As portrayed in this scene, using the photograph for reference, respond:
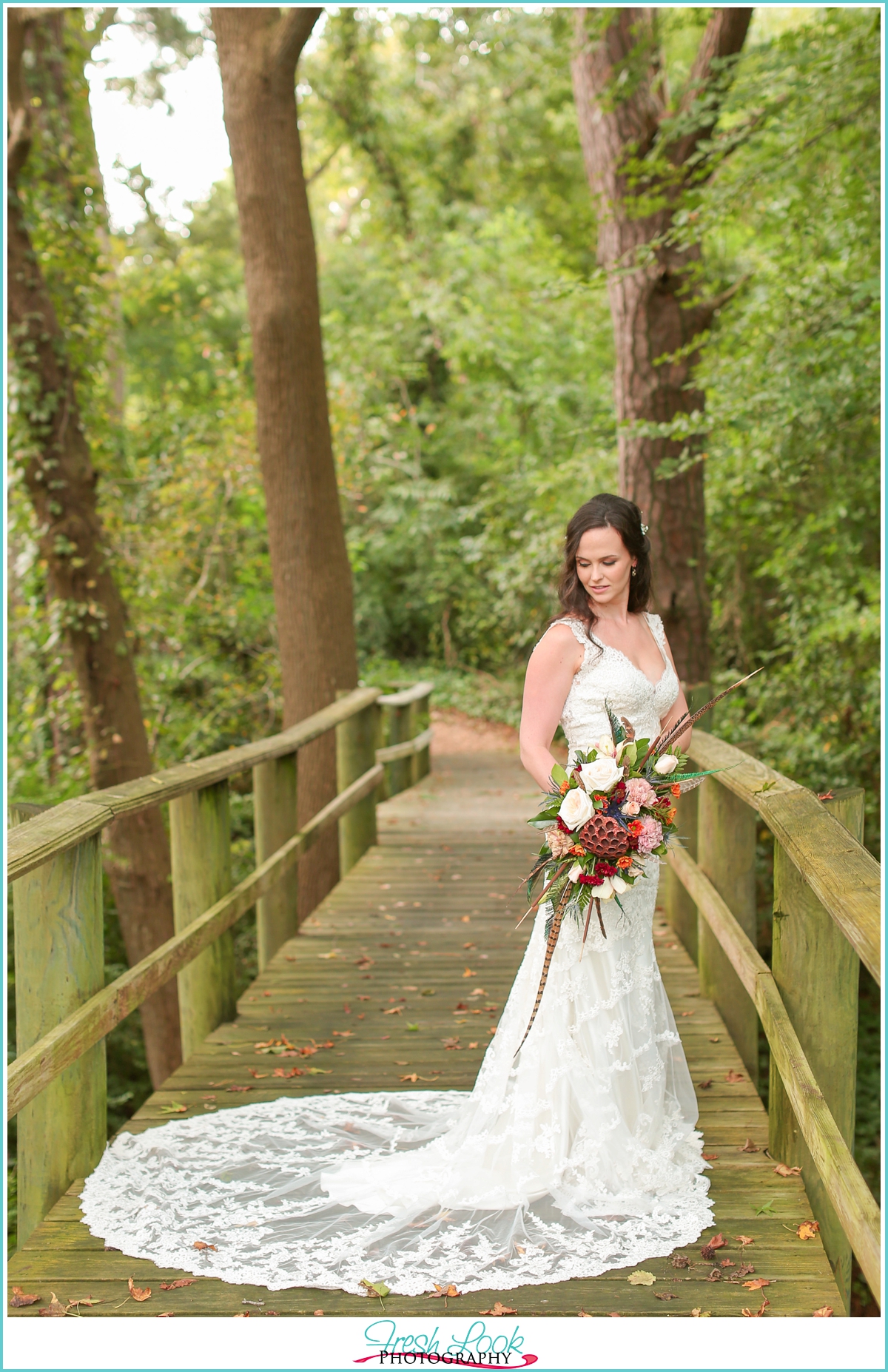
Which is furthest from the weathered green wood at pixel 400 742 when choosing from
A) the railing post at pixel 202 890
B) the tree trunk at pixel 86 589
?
the railing post at pixel 202 890

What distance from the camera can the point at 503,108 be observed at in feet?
67.8

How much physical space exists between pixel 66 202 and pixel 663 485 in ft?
18.2

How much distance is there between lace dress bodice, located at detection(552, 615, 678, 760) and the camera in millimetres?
Result: 3412

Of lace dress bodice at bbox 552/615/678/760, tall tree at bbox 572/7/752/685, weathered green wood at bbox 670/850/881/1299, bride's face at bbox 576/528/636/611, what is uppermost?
tall tree at bbox 572/7/752/685

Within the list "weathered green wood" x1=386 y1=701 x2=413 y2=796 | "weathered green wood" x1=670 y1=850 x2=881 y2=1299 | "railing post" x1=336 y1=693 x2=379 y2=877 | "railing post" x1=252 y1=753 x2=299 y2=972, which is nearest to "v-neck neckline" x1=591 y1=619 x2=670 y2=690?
"weathered green wood" x1=670 y1=850 x2=881 y2=1299

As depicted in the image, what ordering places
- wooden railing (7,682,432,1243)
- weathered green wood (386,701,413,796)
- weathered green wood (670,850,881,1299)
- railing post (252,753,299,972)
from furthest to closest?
weathered green wood (386,701,413,796) < railing post (252,753,299,972) < wooden railing (7,682,432,1243) < weathered green wood (670,850,881,1299)

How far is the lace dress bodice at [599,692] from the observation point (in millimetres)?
3412

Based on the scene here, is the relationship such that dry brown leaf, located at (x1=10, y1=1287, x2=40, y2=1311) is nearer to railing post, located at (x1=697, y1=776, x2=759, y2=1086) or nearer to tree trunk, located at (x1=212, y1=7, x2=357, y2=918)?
railing post, located at (x1=697, y1=776, x2=759, y2=1086)

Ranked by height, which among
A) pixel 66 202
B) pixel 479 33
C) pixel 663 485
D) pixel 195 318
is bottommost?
pixel 663 485

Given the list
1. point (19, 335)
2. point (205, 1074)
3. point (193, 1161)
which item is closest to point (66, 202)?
point (19, 335)

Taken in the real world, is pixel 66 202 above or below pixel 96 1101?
above

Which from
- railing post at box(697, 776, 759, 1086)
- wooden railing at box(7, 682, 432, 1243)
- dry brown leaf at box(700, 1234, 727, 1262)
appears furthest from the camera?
railing post at box(697, 776, 759, 1086)

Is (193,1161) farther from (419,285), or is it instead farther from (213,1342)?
(419,285)

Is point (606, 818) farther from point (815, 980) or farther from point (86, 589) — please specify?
point (86, 589)
